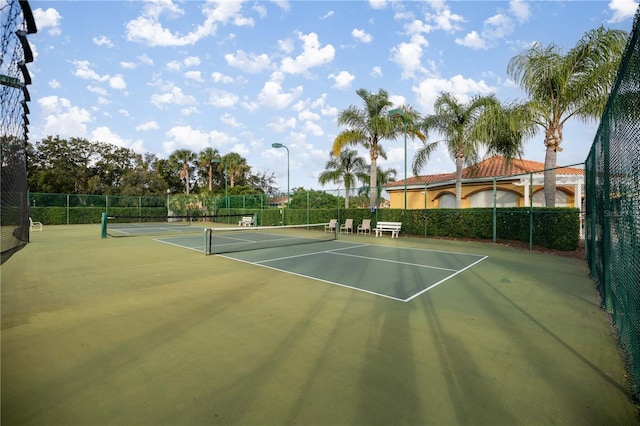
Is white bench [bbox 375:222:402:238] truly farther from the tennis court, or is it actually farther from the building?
the tennis court

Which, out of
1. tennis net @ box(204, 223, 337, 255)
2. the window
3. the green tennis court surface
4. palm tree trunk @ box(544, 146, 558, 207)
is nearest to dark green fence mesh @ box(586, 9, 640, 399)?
the green tennis court surface

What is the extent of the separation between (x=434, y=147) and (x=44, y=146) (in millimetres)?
53467

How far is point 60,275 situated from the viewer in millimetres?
7195

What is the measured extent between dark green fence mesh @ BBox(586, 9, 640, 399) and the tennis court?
0.29 metres

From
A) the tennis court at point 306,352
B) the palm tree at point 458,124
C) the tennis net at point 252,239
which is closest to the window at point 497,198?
the palm tree at point 458,124

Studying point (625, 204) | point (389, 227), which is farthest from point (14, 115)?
point (389, 227)

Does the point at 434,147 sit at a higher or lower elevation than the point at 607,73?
lower

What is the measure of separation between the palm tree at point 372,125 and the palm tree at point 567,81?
25.7 ft

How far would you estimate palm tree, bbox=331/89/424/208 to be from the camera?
816 inches

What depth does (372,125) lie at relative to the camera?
68.6ft

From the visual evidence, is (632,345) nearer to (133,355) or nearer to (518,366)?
(518,366)

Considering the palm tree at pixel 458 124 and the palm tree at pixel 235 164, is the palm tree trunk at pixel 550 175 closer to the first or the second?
the palm tree at pixel 458 124

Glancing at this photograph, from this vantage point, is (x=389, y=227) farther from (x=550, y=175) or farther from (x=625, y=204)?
(x=625, y=204)

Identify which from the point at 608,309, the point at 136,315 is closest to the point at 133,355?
the point at 136,315
